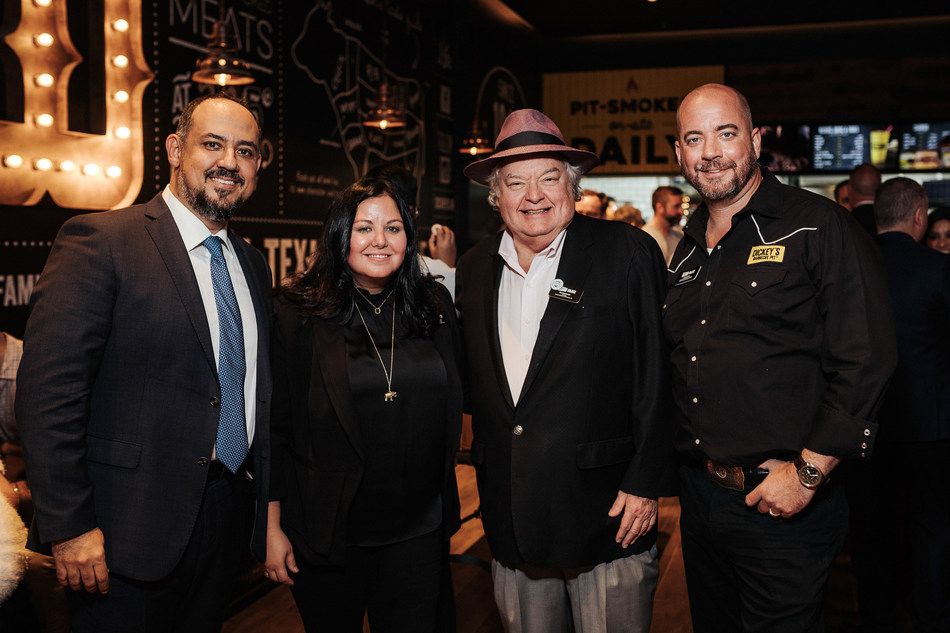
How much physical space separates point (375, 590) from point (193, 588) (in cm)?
50

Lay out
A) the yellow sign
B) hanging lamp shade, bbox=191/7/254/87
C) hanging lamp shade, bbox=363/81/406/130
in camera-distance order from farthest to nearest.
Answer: the yellow sign < hanging lamp shade, bbox=363/81/406/130 < hanging lamp shade, bbox=191/7/254/87

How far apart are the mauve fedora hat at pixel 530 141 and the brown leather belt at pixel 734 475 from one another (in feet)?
3.26

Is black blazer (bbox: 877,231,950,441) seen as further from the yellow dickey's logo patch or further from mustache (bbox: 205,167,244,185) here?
mustache (bbox: 205,167,244,185)

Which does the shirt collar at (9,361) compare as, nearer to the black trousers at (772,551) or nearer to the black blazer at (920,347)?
the black trousers at (772,551)

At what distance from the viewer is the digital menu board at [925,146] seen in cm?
908

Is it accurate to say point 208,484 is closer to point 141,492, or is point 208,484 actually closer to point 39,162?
point 141,492

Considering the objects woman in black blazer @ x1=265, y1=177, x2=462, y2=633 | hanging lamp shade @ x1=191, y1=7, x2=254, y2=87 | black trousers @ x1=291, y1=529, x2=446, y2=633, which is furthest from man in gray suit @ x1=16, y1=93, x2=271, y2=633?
hanging lamp shade @ x1=191, y1=7, x2=254, y2=87

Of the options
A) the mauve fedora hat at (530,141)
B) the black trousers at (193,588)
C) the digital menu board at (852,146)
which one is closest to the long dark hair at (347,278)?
the mauve fedora hat at (530,141)

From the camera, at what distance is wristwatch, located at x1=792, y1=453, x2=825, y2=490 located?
1.92 metres

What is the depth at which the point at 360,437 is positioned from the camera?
2.16m

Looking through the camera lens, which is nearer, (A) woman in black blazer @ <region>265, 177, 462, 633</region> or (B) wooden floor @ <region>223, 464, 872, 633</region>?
(A) woman in black blazer @ <region>265, 177, 462, 633</region>

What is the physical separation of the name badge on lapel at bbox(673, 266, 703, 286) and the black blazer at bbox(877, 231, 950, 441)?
144 centimetres

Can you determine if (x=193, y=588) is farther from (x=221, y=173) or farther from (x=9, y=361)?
(x=9, y=361)

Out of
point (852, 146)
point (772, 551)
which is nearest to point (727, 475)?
point (772, 551)
